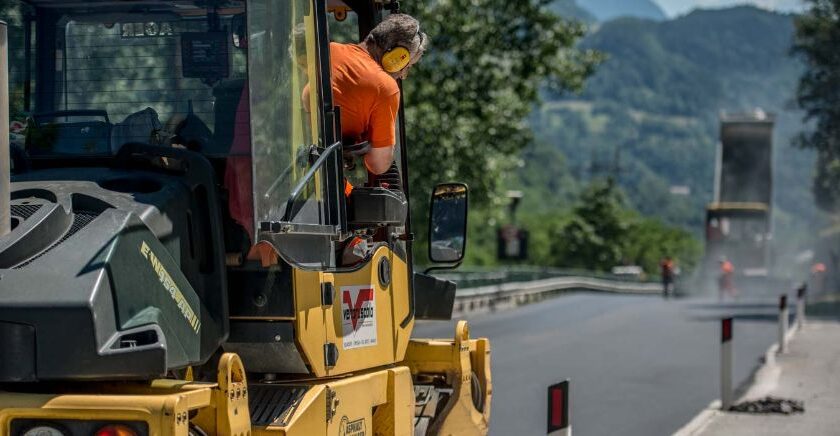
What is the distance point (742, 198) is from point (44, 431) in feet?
199

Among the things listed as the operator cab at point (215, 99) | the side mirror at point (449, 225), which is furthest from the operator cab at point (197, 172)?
the side mirror at point (449, 225)

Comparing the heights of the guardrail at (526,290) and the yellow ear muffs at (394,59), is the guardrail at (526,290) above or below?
below

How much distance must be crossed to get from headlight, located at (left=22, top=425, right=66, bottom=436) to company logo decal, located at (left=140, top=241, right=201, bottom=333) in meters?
0.55

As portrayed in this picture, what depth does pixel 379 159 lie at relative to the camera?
5.66 m

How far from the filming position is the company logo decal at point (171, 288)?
4.16 meters

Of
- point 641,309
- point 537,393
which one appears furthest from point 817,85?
point 537,393

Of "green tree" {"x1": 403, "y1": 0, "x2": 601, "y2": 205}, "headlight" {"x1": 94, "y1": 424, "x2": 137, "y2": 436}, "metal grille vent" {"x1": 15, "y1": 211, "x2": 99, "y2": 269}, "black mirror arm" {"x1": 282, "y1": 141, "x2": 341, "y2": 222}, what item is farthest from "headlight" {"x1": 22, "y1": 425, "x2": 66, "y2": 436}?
"green tree" {"x1": 403, "y1": 0, "x2": 601, "y2": 205}

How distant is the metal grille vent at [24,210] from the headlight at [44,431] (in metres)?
0.65

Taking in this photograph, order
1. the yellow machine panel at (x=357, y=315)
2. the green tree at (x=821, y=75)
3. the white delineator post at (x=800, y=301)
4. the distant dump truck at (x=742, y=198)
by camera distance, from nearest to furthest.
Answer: the yellow machine panel at (x=357, y=315) < the white delineator post at (x=800, y=301) < the green tree at (x=821, y=75) < the distant dump truck at (x=742, y=198)

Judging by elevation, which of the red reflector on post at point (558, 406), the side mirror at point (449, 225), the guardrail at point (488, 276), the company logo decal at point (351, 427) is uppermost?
the side mirror at point (449, 225)

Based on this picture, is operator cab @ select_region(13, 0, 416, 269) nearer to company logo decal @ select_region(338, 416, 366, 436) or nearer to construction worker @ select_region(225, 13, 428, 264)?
construction worker @ select_region(225, 13, 428, 264)

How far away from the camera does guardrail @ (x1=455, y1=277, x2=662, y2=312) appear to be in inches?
1330

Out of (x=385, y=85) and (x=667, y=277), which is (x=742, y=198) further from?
(x=385, y=85)

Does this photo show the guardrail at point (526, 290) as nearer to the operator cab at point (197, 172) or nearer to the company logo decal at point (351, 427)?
the company logo decal at point (351, 427)
